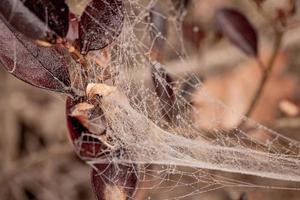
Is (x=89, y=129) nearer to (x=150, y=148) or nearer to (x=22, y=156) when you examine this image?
(x=150, y=148)

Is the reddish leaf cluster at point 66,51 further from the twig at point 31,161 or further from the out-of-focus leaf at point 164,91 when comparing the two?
the twig at point 31,161

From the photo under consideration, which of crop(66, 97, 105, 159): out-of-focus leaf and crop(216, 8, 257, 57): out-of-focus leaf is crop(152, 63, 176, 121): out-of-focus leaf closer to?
crop(66, 97, 105, 159): out-of-focus leaf

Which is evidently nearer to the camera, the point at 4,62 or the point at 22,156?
the point at 4,62

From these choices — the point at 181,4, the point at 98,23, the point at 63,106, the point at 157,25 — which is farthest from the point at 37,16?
the point at 63,106

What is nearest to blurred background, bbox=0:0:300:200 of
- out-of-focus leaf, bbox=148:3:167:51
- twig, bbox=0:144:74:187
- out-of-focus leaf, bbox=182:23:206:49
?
twig, bbox=0:144:74:187

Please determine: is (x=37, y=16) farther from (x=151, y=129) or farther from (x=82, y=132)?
(x=151, y=129)

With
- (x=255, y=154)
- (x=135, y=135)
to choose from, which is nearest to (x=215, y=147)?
(x=255, y=154)
